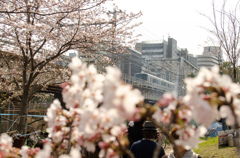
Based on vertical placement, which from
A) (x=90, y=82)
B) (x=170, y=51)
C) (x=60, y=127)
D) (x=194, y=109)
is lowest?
(x=60, y=127)

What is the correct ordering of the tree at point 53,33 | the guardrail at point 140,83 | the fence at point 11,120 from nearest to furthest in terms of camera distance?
the tree at point 53,33 → the fence at point 11,120 → the guardrail at point 140,83

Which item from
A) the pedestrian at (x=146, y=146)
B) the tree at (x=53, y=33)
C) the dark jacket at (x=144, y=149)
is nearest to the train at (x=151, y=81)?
the tree at (x=53, y=33)

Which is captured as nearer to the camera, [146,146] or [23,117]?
[146,146]

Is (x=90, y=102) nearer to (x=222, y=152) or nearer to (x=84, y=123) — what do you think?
(x=84, y=123)

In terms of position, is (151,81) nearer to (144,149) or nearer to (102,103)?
(144,149)

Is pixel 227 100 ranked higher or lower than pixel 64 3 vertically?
lower

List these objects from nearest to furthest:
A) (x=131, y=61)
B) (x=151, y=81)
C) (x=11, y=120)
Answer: (x=11, y=120), (x=131, y=61), (x=151, y=81)

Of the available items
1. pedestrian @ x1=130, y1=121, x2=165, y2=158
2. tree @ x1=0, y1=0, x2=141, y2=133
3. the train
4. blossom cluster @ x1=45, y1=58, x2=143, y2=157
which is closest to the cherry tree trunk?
tree @ x1=0, y1=0, x2=141, y2=133

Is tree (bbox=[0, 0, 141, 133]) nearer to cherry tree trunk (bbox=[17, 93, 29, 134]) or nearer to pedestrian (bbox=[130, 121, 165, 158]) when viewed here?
cherry tree trunk (bbox=[17, 93, 29, 134])

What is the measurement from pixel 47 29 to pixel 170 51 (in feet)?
323

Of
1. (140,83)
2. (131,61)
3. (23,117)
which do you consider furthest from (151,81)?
(23,117)

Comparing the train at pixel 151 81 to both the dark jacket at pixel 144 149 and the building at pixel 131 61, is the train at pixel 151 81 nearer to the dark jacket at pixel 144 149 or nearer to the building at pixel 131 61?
the building at pixel 131 61

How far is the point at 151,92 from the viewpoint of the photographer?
33.0m

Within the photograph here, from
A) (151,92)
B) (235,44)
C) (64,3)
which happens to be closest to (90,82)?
(64,3)
